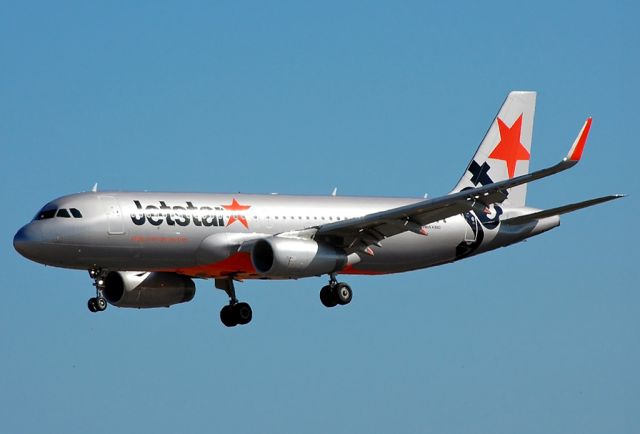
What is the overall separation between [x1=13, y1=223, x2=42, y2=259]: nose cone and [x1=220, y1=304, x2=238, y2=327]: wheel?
11.2 meters

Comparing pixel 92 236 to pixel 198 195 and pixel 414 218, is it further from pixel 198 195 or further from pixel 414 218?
pixel 414 218

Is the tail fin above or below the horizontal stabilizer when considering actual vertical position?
above

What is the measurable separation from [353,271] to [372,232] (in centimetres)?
351

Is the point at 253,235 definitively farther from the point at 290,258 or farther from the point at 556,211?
the point at 556,211

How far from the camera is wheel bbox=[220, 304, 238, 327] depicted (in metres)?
71.3

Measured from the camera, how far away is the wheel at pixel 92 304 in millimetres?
65375

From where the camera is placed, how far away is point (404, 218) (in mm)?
66375

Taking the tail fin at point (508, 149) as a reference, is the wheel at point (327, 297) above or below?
below

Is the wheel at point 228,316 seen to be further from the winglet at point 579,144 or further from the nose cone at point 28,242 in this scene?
the winglet at point 579,144

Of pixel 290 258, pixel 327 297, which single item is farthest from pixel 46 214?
pixel 327 297

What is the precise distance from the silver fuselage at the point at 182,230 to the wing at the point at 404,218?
50.6 inches

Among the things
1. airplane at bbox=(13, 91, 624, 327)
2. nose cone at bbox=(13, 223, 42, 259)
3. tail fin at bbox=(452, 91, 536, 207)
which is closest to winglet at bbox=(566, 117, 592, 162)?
airplane at bbox=(13, 91, 624, 327)

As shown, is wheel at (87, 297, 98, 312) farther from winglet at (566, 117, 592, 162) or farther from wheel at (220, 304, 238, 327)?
winglet at (566, 117, 592, 162)

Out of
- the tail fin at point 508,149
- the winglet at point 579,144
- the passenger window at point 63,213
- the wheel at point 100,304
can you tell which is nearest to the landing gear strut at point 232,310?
the wheel at point 100,304
